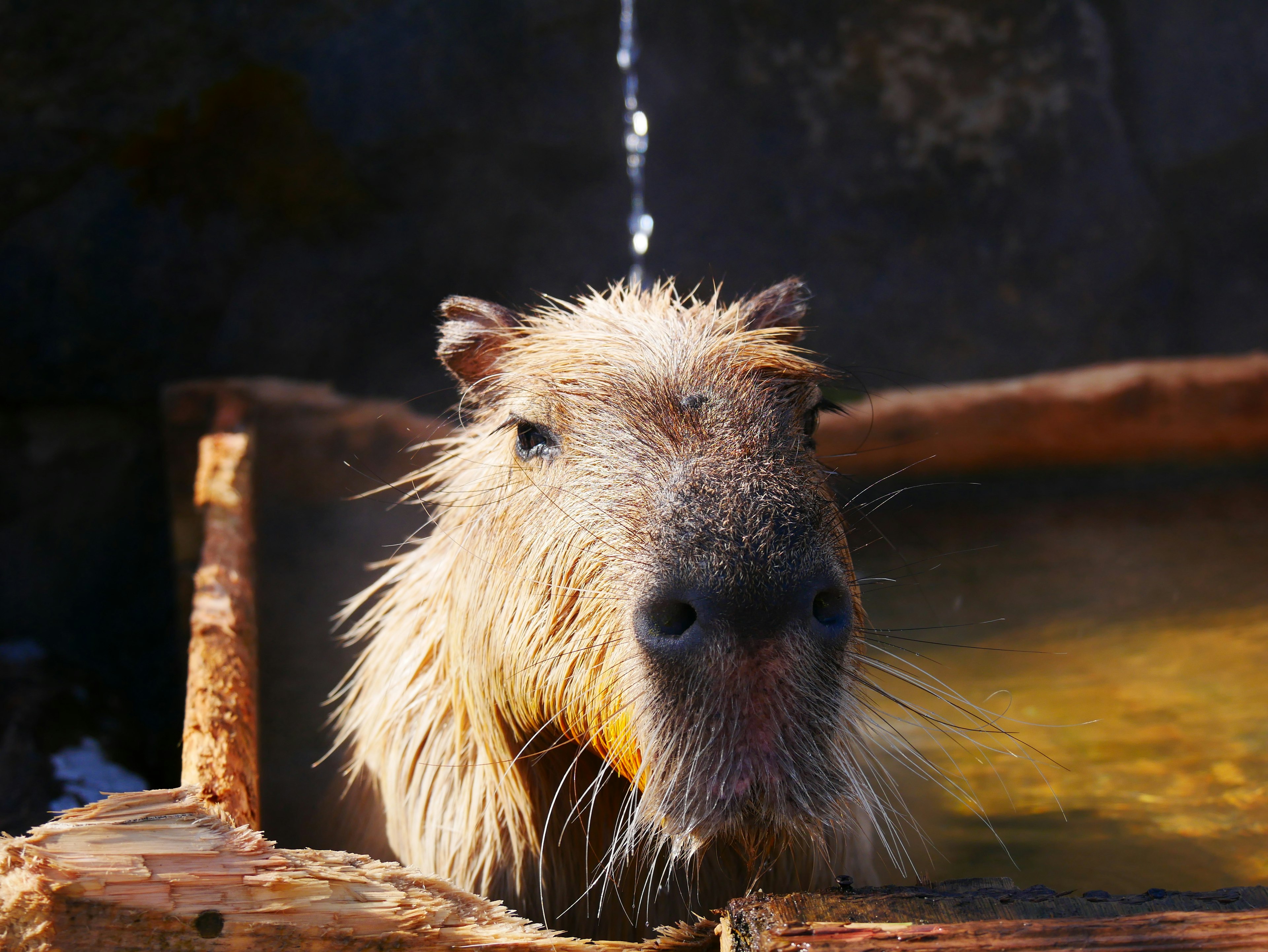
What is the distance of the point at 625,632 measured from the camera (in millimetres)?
1612

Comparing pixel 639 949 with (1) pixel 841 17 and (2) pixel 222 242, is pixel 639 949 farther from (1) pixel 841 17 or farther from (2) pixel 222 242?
(1) pixel 841 17

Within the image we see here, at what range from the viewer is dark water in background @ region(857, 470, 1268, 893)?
9.09ft

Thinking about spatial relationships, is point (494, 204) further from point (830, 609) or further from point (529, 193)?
point (830, 609)

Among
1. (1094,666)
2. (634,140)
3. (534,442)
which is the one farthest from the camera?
(634,140)

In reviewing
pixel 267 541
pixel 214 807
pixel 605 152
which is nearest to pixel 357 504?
pixel 267 541

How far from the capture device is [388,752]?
2416mm

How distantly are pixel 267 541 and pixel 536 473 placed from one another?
246 cm

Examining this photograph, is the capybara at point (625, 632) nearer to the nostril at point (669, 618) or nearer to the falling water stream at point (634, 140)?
the nostril at point (669, 618)

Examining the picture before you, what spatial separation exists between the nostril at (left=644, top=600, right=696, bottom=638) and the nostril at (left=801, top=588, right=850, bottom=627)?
180mm

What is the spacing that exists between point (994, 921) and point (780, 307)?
1.40 meters

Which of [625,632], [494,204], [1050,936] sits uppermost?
[494,204]

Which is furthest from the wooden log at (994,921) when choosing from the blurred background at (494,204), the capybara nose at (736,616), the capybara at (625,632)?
the blurred background at (494,204)

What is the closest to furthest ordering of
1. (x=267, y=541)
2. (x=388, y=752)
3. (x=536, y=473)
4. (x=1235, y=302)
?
1. (x=536, y=473)
2. (x=388, y=752)
3. (x=267, y=541)
4. (x=1235, y=302)

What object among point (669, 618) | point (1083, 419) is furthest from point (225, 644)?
point (1083, 419)
